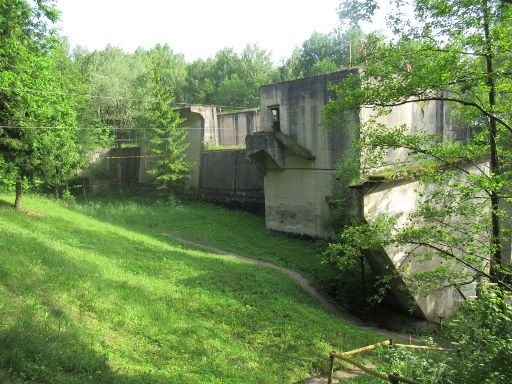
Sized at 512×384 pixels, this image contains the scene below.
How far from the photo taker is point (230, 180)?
27.9 m

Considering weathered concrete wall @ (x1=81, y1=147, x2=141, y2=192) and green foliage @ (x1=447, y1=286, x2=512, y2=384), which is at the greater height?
weathered concrete wall @ (x1=81, y1=147, x2=141, y2=192)

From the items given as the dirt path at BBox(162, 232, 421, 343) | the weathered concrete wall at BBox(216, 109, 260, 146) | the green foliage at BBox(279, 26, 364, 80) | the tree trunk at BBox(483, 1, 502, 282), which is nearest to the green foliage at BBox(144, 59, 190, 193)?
the dirt path at BBox(162, 232, 421, 343)

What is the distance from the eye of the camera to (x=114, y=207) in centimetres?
2623

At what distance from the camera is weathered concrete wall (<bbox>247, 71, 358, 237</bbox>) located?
20312 millimetres

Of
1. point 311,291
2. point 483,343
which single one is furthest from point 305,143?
point 483,343

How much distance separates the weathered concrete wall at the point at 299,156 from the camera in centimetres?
2031

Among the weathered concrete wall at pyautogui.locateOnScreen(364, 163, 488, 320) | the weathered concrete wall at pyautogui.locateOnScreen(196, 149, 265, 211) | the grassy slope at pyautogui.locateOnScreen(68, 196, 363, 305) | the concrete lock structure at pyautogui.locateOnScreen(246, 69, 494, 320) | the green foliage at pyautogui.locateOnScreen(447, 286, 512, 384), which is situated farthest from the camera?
the weathered concrete wall at pyautogui.locateOnScreen(196, 149, 265, 211)

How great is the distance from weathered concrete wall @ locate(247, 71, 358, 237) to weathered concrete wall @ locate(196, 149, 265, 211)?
299 cm

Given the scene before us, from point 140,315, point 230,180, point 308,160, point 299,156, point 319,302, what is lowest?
point 319,302

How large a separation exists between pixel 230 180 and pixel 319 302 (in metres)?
14.0

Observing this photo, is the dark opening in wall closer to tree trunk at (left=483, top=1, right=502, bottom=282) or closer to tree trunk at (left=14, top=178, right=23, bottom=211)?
tree trunk at (left=14, top=178, right=23, bottom=211)

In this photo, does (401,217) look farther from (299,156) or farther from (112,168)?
(112,168)

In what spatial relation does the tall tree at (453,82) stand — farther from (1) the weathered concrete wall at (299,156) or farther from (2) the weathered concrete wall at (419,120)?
(1) the weathered concrete wall at (299,156)

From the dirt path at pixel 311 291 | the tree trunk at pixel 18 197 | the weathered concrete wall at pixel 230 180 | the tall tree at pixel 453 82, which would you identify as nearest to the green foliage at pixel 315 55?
the weathered concrete wall at pixel 230 180
